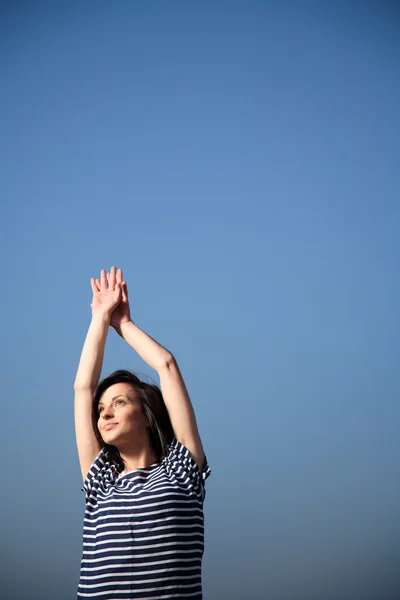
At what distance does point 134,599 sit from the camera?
8.62 feet

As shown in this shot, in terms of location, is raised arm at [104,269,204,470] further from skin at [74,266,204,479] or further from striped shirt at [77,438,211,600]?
striped shirt at [77,438,211,600]

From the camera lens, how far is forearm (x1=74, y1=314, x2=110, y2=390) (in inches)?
120

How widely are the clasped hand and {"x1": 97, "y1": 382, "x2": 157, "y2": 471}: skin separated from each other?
13.1 inches

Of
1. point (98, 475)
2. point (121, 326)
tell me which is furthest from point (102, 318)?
point (98, 475)

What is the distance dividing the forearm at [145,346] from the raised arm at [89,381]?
8 centimetres

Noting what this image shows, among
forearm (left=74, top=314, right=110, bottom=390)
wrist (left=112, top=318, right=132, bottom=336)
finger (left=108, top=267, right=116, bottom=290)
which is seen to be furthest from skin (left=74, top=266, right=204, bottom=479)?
finger (left=108, top=267, right=116, bottom=290)

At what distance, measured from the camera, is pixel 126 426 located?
293 cm

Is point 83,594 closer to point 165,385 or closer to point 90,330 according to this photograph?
point 165,385

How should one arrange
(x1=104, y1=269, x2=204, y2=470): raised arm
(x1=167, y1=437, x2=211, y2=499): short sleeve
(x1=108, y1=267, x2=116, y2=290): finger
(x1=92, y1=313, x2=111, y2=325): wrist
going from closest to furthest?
(x1=167, y1=437, x2=211, y2=499): short sleeve, (x1=104, y1=269, x2=204, y2=470): raised arm, (x1=92, y1=313, x2=111, y2=325): wrist, (x1=108, y1=267, x2=116, y2=290): finger

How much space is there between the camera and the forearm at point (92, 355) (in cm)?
305

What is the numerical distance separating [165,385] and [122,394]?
177 mm

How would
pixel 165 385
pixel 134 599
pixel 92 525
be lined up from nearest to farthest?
pixel 134 599 → pixel 92 525 → pixel 165 385

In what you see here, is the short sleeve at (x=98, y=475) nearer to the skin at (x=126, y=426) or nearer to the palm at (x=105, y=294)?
the skin at (x=126, y=426)

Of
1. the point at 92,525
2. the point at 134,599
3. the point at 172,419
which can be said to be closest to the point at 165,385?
the point at 172,419
